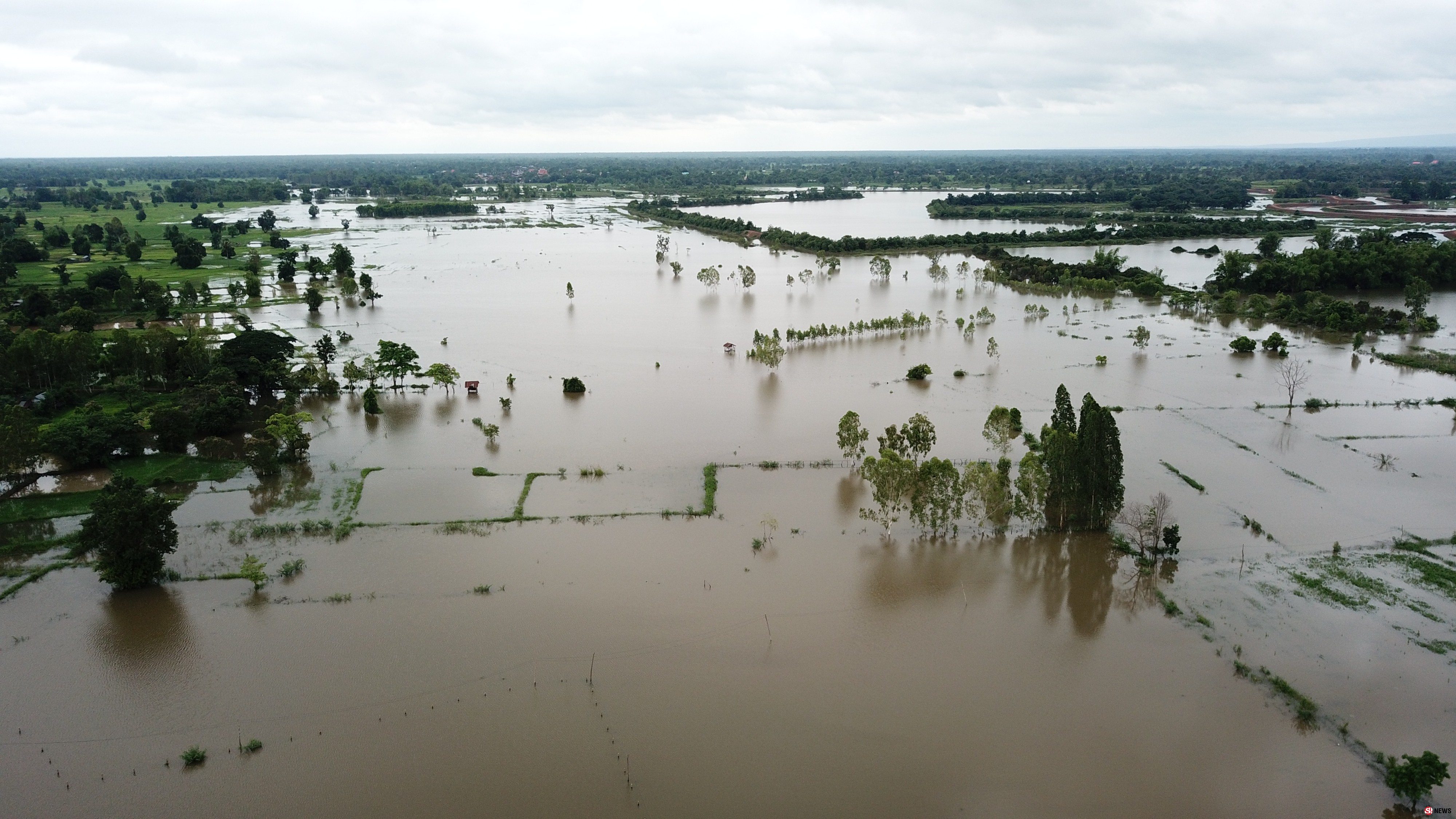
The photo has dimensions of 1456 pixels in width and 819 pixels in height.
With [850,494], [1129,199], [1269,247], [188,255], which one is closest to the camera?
[850,494]

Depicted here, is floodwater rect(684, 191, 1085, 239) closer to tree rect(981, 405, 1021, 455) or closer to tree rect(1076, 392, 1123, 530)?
tree rect(981, 405, 1021, 455)

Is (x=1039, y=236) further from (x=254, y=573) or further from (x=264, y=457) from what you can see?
(x=254, y=573)

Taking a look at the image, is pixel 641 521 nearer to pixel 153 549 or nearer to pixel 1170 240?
pixel 153 549

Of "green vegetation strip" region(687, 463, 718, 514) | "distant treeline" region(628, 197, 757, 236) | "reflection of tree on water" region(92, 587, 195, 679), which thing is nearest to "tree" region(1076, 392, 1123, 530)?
"green vegetation strip" region(687, 463, 718, 514)

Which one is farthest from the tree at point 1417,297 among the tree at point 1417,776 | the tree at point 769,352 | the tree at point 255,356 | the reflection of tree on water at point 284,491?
the tree at point 255,356

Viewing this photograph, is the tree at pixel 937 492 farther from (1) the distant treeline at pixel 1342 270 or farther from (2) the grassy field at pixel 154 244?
(2) the grassy field at pixel 154 244

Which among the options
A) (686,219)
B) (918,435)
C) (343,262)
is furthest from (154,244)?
(918,435)
